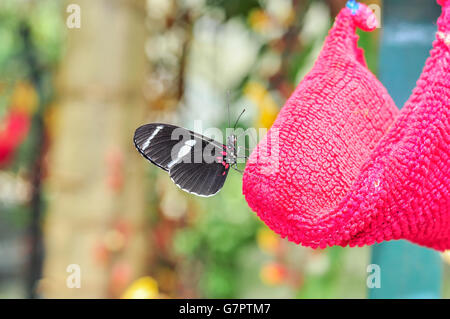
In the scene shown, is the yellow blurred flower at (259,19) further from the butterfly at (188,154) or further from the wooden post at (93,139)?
the butterfly at (188,154)

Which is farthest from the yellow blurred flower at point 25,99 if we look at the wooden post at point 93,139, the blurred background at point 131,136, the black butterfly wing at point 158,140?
the black butterfly wing at point 158,140

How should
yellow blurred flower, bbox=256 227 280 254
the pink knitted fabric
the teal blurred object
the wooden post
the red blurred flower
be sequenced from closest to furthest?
the pink knitted fabric → the teal blurred object → the wooden post → yellow blurred flower, bbox=256 227 280 254 → the red blurred flower

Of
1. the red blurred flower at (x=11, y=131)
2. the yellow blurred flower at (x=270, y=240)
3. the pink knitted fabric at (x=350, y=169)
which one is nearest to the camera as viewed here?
the pink knitted fabric at (x=350, y=169)

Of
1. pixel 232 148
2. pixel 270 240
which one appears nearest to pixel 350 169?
pixel 232 148

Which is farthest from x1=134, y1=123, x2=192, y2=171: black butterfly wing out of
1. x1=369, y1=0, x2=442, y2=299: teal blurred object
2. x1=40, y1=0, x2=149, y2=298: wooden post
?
x1=40, y1=0, x2=149, y2=298: wooden post

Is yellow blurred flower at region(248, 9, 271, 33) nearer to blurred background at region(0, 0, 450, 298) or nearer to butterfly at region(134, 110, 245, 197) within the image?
blurred background at region(0, 0, 450, 298)

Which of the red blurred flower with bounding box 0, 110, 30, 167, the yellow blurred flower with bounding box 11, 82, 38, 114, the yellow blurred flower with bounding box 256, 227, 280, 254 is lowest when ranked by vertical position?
the yellow blurred flower with bounding box 256, 227, 280, 254

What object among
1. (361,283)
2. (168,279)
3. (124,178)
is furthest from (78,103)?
(361,283)
